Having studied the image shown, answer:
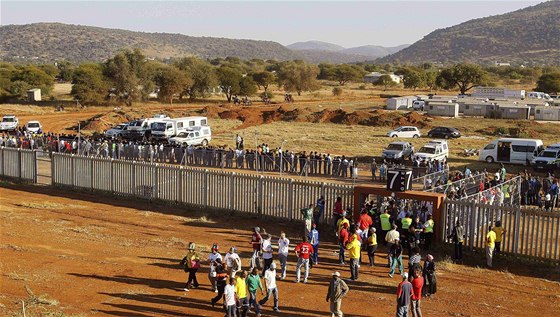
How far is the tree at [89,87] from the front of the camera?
80.1 meters

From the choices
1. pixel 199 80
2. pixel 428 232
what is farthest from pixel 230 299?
pixel 199 80

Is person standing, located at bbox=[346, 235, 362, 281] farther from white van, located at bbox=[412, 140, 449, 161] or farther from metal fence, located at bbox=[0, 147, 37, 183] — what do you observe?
white van, located at bbox=[412, 140, 449, 161]

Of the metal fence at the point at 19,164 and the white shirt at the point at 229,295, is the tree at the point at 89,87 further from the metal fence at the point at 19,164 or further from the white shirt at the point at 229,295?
the white shirt at the point at 229,295

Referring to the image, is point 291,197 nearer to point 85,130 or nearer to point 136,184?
point 136,184

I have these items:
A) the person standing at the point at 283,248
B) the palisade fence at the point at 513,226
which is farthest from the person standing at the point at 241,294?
the palisade fence at the point at 513,226

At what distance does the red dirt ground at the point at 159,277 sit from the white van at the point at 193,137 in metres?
20.5

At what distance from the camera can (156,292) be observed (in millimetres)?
15523

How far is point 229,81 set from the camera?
299 feet

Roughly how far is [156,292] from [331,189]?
27.1 feet

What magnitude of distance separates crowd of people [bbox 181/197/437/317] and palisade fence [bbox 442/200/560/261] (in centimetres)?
93

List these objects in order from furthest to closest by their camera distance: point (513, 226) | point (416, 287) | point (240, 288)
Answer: point (513, 226), point (240, 288), point (416, 287)

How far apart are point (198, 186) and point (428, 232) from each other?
9945 millimetres

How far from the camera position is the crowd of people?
13398 millimetres

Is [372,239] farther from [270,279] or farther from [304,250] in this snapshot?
[270,279]
